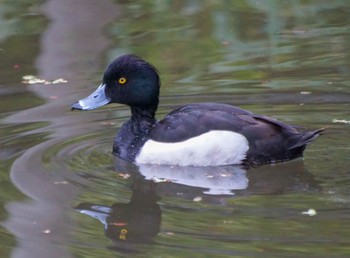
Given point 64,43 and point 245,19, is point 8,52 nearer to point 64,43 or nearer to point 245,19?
point 64,43

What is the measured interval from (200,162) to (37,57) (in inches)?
176

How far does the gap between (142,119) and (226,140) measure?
1.06 meters

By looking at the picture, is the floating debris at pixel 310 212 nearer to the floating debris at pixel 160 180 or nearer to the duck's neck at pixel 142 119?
the floating debris at pixel 160 180

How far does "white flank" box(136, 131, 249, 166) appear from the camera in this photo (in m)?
9.91

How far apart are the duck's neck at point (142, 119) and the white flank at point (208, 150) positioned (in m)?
0.57

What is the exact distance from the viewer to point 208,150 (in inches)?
390

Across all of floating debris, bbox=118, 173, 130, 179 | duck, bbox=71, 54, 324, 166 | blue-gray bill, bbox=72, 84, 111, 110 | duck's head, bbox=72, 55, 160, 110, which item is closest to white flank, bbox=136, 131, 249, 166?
duck, bbox=71, 54, 324, 166

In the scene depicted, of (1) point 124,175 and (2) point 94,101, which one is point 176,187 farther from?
(2) point 94,101

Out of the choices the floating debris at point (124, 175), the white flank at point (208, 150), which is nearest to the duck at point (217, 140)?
the white flank at point (208, 150)

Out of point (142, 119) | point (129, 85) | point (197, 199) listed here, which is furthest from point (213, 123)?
point (197, 199)

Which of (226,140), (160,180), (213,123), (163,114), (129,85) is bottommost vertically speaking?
(163,114)

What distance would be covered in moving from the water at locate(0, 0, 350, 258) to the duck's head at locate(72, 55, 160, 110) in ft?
1.44

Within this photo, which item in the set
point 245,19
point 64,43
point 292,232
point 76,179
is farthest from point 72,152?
point 245,19

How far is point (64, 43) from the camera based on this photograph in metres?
14.0
